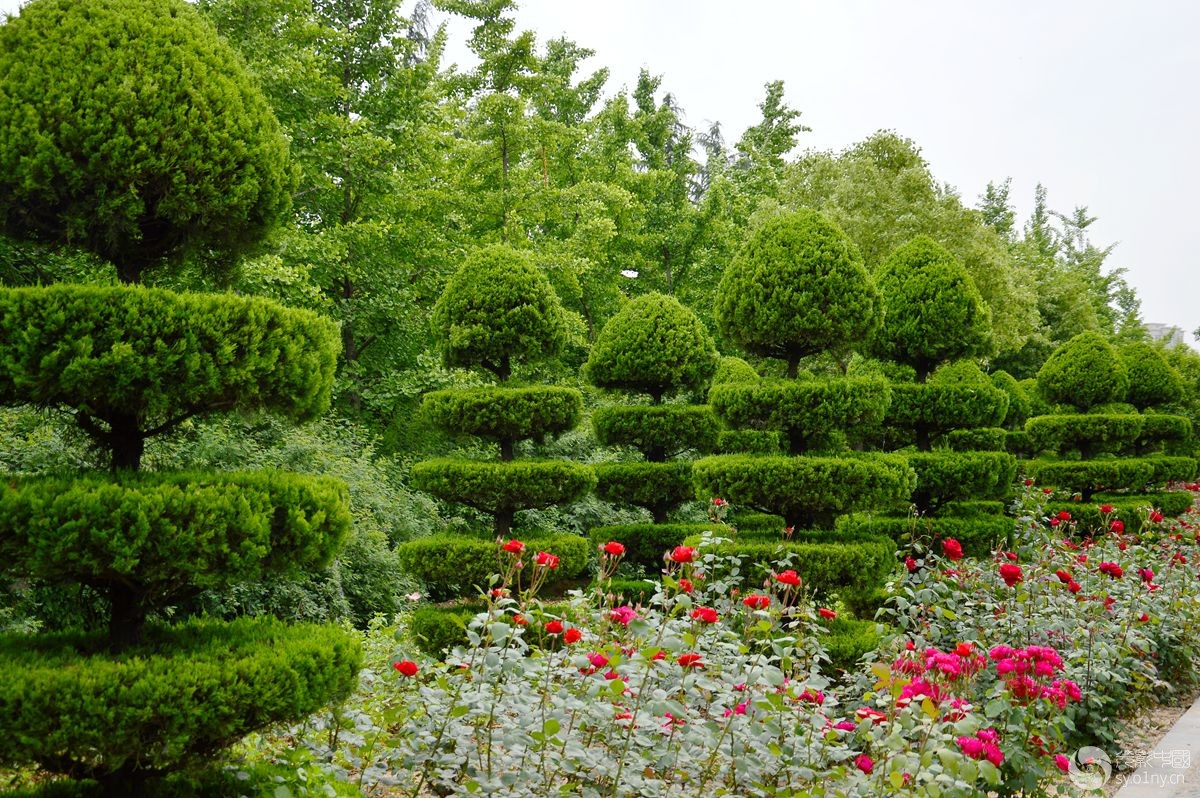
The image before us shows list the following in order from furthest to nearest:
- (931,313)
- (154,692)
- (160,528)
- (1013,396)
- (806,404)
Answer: (1013,396), (931,313), (806,404), (160,528), (154,692)

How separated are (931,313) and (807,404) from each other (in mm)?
3546

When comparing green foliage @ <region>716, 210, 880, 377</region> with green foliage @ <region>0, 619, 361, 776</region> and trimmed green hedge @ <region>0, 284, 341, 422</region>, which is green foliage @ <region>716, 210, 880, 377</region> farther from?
green foliage @ <region>0, 619, 361, 776</region>

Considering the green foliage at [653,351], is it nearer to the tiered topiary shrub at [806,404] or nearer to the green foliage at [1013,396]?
the tiered topiary shrub at [806,404]

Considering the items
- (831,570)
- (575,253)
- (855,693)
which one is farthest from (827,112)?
(855,693)

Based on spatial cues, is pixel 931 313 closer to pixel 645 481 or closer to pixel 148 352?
pixel 645 481

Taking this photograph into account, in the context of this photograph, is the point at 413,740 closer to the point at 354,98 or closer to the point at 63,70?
the point at 63,70

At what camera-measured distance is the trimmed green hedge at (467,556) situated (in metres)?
6.75

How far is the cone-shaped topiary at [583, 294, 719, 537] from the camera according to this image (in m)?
9.23

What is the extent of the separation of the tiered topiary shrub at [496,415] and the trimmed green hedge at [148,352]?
148 inches

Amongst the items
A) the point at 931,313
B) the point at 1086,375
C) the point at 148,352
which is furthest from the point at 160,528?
the point at 1086,375

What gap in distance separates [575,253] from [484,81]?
406 centimetres

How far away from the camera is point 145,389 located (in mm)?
2955

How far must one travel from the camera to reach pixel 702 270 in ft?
69.4

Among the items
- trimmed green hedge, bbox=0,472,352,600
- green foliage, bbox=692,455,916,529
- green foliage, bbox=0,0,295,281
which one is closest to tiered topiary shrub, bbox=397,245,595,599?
green foliage, bbox=692,455,916,529
